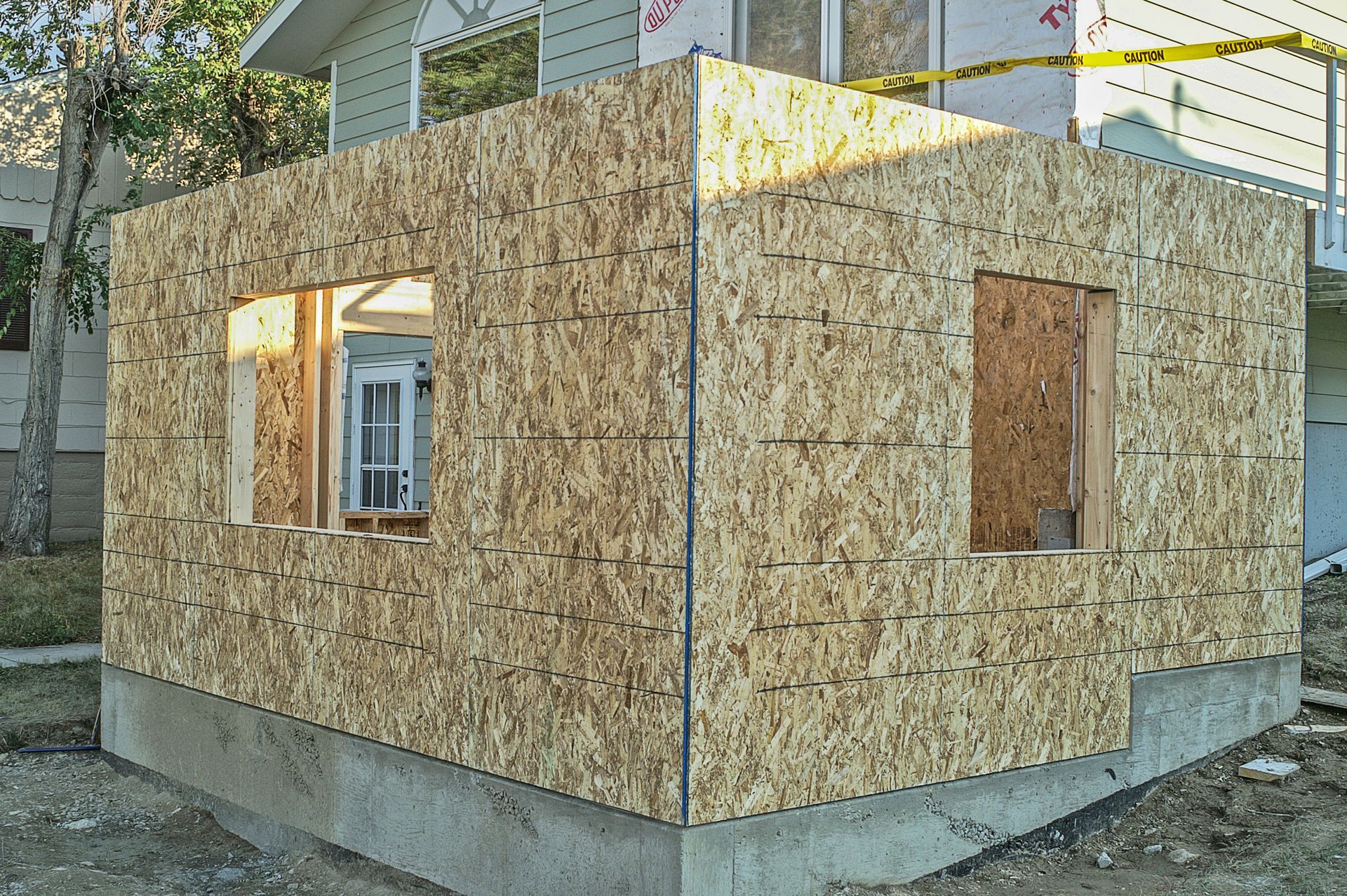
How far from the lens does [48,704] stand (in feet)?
33.4

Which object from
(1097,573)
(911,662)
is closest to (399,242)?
(911,662)

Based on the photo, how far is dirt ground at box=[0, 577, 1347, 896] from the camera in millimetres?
6066

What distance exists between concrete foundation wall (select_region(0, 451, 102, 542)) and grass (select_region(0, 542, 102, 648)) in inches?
57.0

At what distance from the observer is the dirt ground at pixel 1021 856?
6066 millimetres

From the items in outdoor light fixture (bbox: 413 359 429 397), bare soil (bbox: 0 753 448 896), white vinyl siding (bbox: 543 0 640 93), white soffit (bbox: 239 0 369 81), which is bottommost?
bare soil (bbox: 0 753 448 896)

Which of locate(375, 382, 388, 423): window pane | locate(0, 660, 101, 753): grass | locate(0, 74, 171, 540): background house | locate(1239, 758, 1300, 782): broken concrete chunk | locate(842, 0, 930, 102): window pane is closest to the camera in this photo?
locate(1239, 758, 1300, 782): broken concrete chunk

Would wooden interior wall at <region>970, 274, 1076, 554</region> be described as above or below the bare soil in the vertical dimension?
above

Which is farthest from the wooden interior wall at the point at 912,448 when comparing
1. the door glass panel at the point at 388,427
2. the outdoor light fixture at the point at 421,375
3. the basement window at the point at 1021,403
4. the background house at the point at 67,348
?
the background house at the point at 67,348

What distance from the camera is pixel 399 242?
21.8 feet

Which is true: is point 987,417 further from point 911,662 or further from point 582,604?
point 582,604

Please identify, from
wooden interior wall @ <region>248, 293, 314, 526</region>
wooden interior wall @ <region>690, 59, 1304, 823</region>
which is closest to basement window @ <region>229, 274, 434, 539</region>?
wooden interior wall @ <region>248, 293, 314, 526</region>

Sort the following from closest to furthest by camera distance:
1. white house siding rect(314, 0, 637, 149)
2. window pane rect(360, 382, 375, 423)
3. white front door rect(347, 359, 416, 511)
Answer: white house siding rect(314, 0, 637, 149) → white front door rect(347, 359, 416, 511) → window pane rect(360, 382, 375, 423)

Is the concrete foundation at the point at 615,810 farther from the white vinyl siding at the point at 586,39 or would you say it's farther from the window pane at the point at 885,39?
the white vinyl siding at the point at 586,39

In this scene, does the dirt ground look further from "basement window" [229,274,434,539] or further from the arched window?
the arched window
